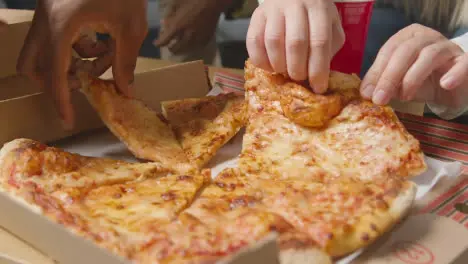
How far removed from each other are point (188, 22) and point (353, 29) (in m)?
1.44

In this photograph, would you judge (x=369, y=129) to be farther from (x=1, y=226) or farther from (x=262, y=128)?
(x=1, y=226)

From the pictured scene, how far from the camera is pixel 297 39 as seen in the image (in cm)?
123

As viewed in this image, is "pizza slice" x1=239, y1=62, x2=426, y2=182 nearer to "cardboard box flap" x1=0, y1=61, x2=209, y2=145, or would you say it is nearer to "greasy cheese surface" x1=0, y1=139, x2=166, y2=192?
"greasy cheese surface" x1=0, y1=139, x2=166, y2=192

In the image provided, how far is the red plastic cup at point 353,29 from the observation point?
5.63ft

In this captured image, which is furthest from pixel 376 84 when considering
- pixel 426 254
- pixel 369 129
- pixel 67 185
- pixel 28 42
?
pixel 28 42

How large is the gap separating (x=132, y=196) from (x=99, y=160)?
0.24 meters

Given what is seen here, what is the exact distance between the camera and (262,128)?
4.50 ft

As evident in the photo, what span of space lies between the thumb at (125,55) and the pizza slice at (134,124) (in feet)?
0.09

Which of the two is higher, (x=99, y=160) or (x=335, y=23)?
(x=335, y=23)

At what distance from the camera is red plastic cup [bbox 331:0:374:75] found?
171cm

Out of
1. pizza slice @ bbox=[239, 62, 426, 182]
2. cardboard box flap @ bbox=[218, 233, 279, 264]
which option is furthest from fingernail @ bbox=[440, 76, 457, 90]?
cardboard box flap @ bbox=[218, 233, 279, 264]

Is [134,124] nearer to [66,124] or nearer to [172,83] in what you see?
[66,124]

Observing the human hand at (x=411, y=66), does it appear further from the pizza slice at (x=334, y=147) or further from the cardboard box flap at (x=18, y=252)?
the cardboard box flap at (x=18, y=252)

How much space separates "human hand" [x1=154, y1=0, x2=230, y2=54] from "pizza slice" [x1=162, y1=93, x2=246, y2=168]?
144 centimetres
